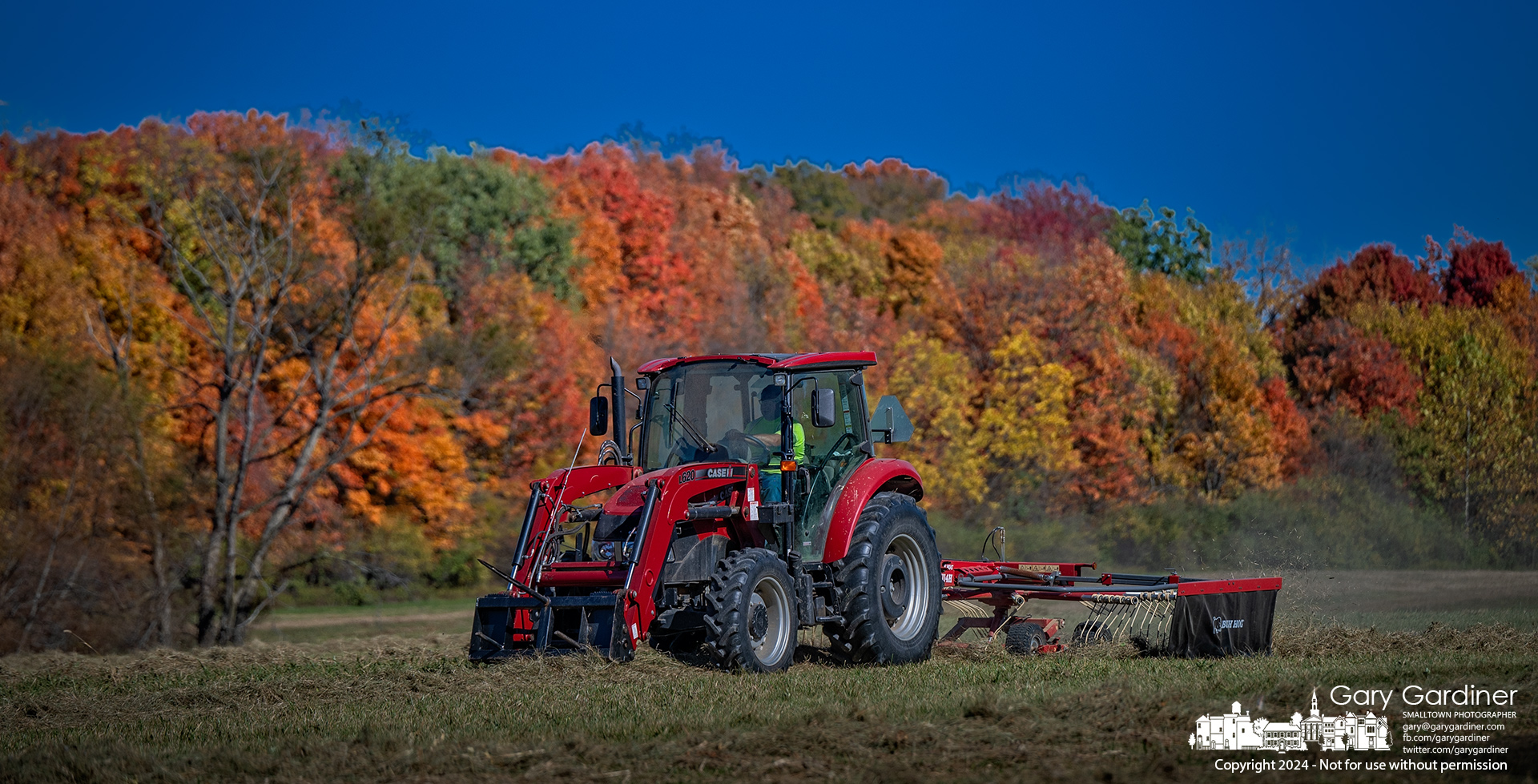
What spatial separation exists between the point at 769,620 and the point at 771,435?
148 cm

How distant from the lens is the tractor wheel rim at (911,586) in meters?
11.2

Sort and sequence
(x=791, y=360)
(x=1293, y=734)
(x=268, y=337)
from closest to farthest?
(x=1293, y=734) < (x=791, y=360) < (x=268, y=337)

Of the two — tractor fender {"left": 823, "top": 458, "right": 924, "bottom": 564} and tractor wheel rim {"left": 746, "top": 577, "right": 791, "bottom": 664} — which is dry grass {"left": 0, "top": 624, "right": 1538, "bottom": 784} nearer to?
tractor wheel rim {"left": 746, "top": 577, "right": 791, "bottom": 664}

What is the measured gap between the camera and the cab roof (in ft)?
34.8

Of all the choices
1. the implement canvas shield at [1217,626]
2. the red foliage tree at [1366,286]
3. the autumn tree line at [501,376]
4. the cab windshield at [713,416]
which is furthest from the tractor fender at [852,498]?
the red foliage tree at [1366,286]

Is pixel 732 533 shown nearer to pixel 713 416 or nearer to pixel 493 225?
pixel 713 416

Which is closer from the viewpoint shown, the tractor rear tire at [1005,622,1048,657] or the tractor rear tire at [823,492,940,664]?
the tractor rear tire at [823,492,940,664]

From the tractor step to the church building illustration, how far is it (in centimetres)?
389

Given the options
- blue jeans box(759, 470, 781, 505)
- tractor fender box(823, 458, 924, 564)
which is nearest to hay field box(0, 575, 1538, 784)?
tractor fender box(823, 458, 924, 564)

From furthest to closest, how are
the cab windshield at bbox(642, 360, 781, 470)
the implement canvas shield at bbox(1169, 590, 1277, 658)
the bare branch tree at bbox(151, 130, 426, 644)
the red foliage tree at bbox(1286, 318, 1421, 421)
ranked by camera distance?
the red foliage tree at bbox(1286, 318, 1421, 421) → the bare branch tree at bbox(151, 130, 426, 644) → the implement canvas shield at bbox(1169, 590, 1277, 658) → the cab windshield at bbox(642, 360, 781, 470)

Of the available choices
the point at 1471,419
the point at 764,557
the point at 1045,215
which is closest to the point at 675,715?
the point at 764,557

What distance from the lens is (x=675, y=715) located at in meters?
7.93

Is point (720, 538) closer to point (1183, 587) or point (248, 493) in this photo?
point (1183, 587)

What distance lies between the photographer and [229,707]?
8.91 metres
